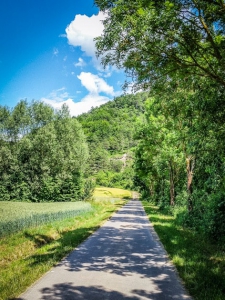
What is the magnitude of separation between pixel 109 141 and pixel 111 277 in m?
189

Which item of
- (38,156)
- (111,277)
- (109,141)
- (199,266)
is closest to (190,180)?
(199,266)

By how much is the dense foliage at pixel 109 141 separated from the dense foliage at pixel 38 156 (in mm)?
84198

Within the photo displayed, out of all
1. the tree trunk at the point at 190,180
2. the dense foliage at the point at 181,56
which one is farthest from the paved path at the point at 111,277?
the tree trunk at the point at 190,180

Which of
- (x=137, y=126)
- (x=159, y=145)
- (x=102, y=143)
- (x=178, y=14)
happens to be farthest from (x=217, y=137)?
(x=102, y=143)

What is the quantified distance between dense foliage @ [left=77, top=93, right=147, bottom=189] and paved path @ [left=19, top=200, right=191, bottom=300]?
128m

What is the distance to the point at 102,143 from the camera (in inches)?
7328

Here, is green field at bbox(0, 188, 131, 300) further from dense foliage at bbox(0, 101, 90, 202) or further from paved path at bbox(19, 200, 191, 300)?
dense foliage at bbox(0, 101, 90, 202)

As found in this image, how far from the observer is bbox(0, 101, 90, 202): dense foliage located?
49.1 metres

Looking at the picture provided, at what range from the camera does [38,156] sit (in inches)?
1962

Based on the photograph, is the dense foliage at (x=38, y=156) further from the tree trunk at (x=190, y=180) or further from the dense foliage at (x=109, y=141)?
the dense foliage at (x=109, y=141)

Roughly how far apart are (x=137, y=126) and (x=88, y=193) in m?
29.9

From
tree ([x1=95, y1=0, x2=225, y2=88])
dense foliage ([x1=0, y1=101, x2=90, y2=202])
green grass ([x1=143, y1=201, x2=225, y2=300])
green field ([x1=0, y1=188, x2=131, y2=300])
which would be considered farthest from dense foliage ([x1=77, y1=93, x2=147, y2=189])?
tree ([x1=95, y1=0, x2=225, y2=88])

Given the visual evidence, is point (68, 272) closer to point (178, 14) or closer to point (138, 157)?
point (178, 14)

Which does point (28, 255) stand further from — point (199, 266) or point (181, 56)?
point (181, 56)
